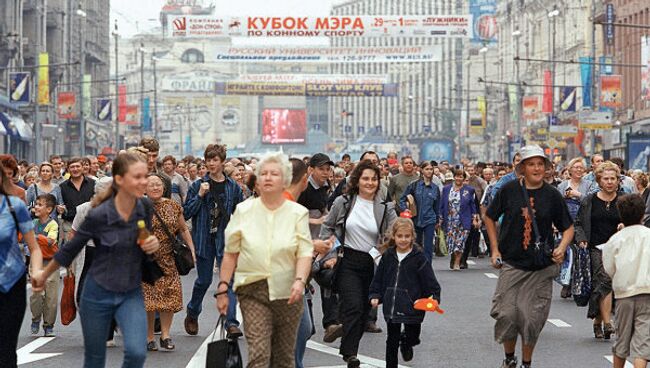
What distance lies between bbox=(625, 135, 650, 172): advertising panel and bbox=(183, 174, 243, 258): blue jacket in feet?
97.7

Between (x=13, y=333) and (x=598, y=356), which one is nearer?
(x=13, y=333)

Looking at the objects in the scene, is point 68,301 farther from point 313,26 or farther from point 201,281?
point 313,26

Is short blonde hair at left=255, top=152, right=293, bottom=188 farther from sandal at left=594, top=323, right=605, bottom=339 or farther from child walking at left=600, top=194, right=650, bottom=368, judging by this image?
sandal at left=594, top=323, right=605, bottom=339

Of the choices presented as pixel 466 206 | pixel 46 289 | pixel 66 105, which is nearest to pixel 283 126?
pixel 66 105

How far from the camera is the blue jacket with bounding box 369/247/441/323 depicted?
10.5 m

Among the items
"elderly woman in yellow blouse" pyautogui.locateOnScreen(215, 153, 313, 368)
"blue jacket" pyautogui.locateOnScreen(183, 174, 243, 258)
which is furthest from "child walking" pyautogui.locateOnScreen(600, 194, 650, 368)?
"blue jacket" pyautogui.locateOnScreen(183, 174, 243, 258)

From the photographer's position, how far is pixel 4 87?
6231 cm

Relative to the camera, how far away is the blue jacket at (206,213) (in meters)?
13.2

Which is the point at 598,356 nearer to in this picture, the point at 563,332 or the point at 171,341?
the point at 563,332

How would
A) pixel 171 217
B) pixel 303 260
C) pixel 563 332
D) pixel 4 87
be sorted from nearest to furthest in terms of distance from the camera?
pixel 303 260
pixel 171 217
pixel 563 332
pixel 4 87

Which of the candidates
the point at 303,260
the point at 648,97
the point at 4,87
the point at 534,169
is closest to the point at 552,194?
the point at 534,169

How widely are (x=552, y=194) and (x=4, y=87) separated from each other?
53.7 meters

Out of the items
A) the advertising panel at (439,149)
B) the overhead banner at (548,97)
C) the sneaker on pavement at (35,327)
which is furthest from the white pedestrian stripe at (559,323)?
the advertising panel at (439,149)

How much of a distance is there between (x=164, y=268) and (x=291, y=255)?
403 cm
